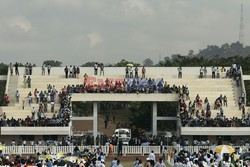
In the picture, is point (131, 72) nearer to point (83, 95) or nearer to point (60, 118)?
point (83, 95)

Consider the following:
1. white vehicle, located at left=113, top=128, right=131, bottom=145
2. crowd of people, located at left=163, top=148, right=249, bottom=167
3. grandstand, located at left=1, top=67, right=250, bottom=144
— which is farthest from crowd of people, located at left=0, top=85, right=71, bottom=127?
crowd of people, located at left=163, top=148, right=249, bottom=167

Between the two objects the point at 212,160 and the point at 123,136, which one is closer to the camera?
the point at 212,160

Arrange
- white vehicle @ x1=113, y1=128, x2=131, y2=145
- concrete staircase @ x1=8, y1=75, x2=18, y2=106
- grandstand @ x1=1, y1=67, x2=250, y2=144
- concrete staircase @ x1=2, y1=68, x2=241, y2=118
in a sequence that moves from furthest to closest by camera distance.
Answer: concrete staircase @ x1=8, y1=75, x2=18, y2=106 → concrete staircase @ x1=2, y1=68, x2=241, y2=118 → grandstand @ x1=1, y1=67, x2=250, y2=144 → white vehicle @ x1=113, y1=128, x2=131, y2=145

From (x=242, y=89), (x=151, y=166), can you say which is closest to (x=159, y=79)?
(x=242, y=89)

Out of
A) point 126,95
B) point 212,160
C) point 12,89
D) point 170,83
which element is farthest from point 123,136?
point 212,160

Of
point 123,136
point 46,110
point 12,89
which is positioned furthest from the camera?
point 12,89

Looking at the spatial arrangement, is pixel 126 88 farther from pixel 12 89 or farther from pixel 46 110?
pixel 12 89

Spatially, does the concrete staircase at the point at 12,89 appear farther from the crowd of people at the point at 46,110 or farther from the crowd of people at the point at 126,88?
the crowd of people at the point at 126,88

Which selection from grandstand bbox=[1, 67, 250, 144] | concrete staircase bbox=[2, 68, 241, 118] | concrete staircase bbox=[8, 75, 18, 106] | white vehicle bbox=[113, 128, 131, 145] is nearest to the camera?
white vehicle bbox=[113, 128, 131, 145]

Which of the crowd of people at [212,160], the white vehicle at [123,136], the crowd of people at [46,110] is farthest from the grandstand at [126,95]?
the crowd of people at [212,160]

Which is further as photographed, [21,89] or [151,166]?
[21,89]

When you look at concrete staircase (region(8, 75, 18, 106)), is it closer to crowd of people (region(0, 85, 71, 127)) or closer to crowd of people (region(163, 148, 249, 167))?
crowd of people (region(0, 85, 71, 127))

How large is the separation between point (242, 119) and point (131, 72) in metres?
13.6

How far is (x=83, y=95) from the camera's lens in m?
51.0
